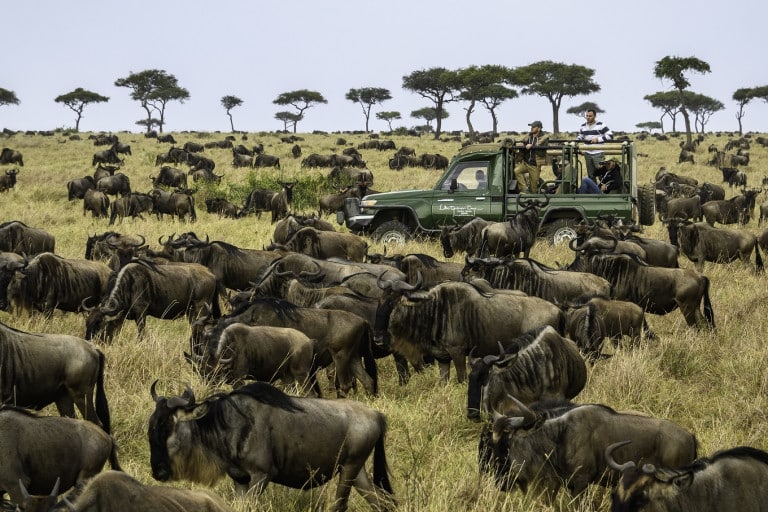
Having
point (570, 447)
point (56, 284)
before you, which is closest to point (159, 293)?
point (56, 284)

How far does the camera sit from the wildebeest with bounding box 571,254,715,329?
354 inches

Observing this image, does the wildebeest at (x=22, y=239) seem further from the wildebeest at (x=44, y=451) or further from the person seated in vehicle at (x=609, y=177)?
the person seated in vehicle at (x=609, y=177)

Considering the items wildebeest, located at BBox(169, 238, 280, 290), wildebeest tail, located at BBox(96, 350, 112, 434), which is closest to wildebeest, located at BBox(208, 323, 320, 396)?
wildebeest tail, located at BBox(96, 350, 112, 434)

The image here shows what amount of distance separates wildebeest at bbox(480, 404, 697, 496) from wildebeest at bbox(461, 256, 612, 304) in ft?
12.3

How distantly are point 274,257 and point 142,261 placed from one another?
1.99m

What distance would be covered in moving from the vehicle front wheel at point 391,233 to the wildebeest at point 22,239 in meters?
5.37

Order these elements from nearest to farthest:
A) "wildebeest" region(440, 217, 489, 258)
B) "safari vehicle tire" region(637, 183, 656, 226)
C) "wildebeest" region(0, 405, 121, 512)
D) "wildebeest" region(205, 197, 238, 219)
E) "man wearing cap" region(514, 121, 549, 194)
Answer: "wildebeest" region(0, 405, 121, 512)
"wildebeest" region(440, 217, 489, 258)
"man wearing cap" region(514, 121, 549, 194)
"safari vehicle tire" region(637, 183, 656, 226)
"wildebeest" region(205, 197, 238, 219)

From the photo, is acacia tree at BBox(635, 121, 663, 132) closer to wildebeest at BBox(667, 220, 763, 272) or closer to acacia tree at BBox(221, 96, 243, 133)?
acacia tree at BBox(221, 96, 243, 133)

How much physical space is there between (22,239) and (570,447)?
1000 centimetres

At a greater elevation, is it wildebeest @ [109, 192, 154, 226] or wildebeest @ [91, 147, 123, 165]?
wildebeest @ [91, 147, 123, 165]

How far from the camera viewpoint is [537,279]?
869cm

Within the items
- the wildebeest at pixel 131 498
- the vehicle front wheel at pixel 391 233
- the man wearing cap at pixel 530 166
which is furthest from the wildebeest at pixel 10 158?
the wildebeest at pixel 131 498

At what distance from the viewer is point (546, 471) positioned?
15.4 ft

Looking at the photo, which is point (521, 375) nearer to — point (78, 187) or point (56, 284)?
point (56, 284)
